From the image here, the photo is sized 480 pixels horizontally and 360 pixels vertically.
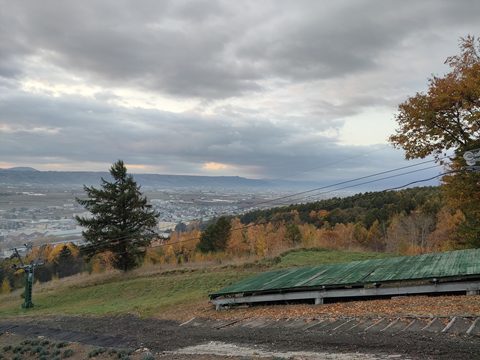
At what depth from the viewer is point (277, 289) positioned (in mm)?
15242

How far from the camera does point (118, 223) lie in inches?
1411

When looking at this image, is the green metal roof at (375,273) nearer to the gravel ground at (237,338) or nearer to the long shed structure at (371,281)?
the long shed structure at (371,281)

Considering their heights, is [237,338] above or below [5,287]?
above

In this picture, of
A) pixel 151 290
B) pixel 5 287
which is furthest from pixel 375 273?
pixel 5 287

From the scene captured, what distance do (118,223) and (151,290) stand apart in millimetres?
11766

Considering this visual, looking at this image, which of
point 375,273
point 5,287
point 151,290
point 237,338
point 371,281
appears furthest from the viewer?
point 5,287

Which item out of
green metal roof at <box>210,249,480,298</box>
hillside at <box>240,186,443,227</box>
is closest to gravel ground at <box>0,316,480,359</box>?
green metal roof at <box>210,249,480,298</box>

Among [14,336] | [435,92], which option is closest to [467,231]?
[435,92]

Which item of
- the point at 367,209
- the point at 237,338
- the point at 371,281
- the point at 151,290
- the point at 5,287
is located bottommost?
the point at 5,287

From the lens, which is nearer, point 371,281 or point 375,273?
point 371,281

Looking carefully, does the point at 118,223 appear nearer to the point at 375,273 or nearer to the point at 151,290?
the point at 151,290

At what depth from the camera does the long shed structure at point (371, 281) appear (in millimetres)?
11734

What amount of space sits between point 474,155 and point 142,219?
28.4 m

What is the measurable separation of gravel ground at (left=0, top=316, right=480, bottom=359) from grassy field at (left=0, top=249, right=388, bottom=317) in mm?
1876
